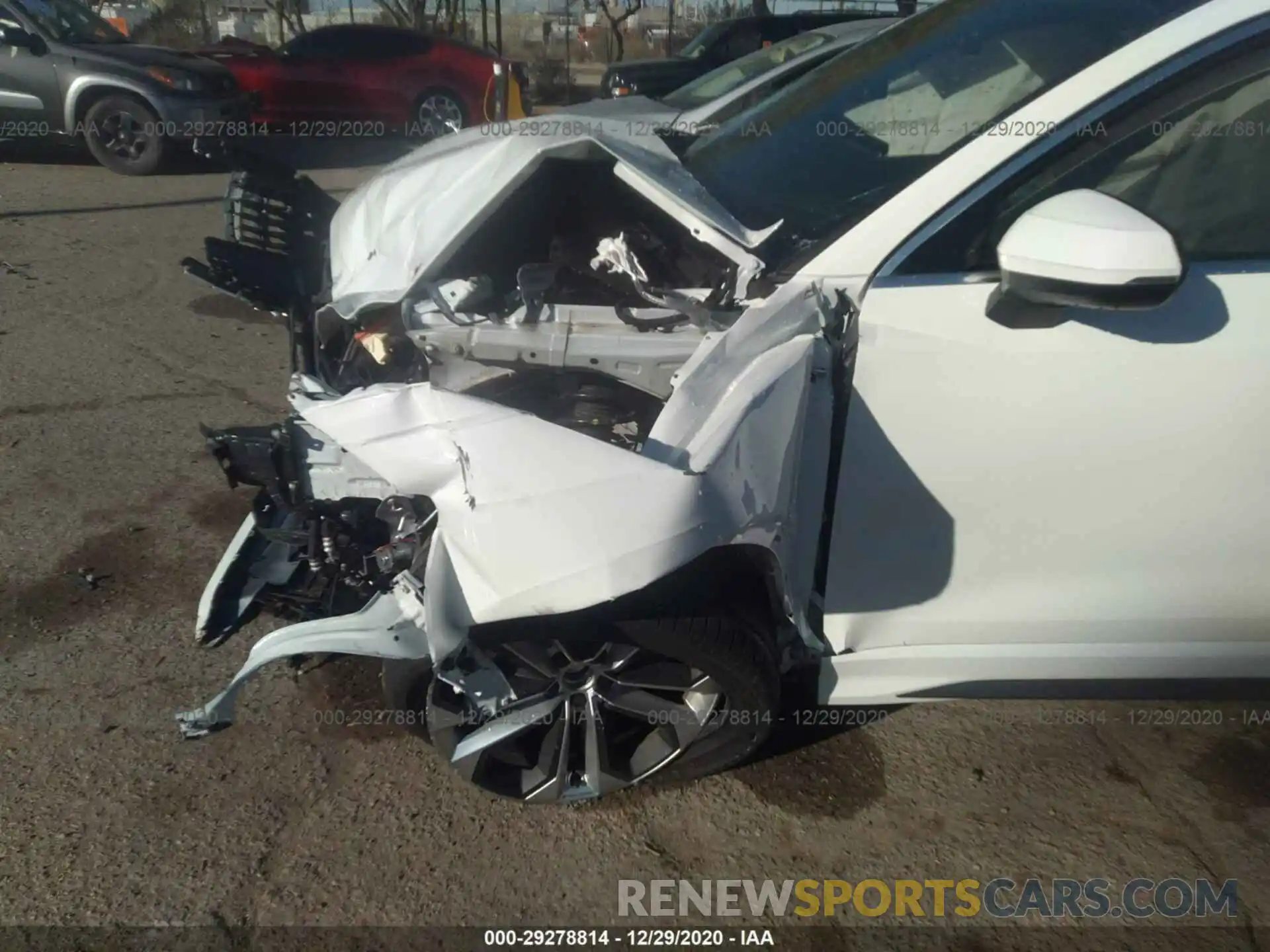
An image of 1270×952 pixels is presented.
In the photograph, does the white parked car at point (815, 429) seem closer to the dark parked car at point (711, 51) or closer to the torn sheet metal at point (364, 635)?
the torn sheet metal at point (364, 635)

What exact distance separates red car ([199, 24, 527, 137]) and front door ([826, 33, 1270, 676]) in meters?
9.82

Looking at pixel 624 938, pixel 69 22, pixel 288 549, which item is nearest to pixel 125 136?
pixel 69 22

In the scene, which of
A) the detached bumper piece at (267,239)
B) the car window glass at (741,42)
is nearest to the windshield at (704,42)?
the car window glass at (741,42)

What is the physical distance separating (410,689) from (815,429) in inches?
42.4

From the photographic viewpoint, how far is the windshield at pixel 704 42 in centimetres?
1201

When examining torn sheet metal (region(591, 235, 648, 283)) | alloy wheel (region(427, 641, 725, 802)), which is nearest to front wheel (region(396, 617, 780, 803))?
alloy wheel (region(427, 641, 725, 802))

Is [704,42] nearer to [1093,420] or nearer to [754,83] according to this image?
[754,83]

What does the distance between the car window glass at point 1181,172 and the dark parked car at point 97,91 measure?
8.45m

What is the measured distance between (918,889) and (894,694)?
1.47 ft

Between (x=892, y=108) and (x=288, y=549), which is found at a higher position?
(x=892, y=108)

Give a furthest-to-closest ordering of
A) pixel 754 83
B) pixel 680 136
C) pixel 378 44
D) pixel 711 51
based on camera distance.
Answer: pixel 711 51 < pixel 378 44 < pixel 754 83 < pixel 680 136

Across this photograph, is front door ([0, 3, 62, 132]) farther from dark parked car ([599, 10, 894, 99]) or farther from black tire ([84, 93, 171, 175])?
dark parked car ([599, 10, 894, 99])

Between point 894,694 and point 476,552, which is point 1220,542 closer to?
point 894,694

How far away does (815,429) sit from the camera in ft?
Result: 6.65
